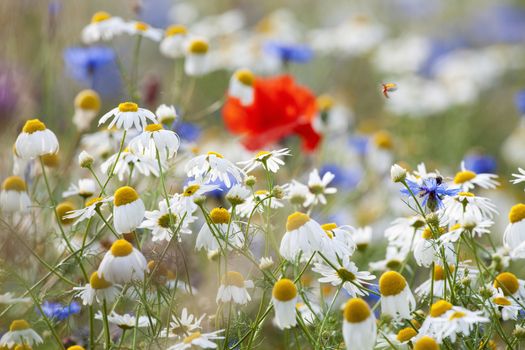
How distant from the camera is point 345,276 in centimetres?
119

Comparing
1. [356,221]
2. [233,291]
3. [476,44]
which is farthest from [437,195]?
[476,44]

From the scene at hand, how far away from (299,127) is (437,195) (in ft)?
3.30

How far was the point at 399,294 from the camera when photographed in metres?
1.12

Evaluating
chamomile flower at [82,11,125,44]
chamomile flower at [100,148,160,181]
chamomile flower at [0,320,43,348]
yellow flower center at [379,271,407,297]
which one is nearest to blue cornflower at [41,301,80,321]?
chamomile flower at [0,320,43,348]

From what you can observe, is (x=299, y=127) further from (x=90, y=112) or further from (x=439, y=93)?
(x=439, y=93)

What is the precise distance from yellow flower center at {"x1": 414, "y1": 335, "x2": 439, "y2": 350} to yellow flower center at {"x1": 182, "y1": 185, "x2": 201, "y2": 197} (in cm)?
38

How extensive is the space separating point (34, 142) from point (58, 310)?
275 millimetres

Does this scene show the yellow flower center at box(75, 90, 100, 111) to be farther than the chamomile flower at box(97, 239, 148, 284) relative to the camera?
Yes

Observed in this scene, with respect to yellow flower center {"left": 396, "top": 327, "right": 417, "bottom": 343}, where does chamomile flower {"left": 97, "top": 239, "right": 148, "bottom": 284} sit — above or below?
above

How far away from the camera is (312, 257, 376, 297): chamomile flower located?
1.19 m

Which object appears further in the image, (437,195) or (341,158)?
(341,158)

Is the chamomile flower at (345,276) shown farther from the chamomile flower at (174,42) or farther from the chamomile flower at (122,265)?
the chamomile flower at (174,42)

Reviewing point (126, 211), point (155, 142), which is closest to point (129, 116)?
point (155, 142)

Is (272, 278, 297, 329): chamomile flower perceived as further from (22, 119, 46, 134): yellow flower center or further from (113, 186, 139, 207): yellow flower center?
(22, 119, 46, 134): yellow flower center
